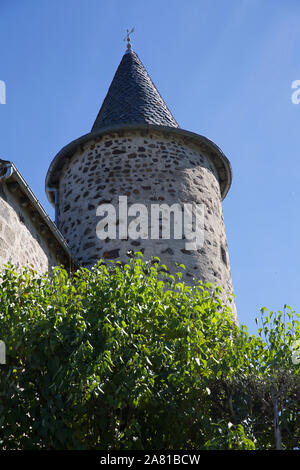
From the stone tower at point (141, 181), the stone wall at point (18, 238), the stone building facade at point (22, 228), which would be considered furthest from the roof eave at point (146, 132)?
the stone wall at point (18, 238)

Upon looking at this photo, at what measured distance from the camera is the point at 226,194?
14.3 m

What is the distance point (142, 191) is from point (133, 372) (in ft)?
20.6

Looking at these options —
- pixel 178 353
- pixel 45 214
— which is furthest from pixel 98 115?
pixel 178 353

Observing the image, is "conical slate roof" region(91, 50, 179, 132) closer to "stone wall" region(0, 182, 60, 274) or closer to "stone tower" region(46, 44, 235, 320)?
"stone tower" region(46, 44, 235, 320)

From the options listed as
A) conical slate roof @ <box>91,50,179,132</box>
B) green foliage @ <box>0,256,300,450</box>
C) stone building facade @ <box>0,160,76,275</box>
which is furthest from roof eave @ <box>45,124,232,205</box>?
green foliage @ <box>0,256,300,450</box>

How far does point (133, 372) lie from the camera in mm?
5848

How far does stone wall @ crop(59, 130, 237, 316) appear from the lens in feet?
36.5

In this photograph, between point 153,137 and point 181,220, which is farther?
point 153,137

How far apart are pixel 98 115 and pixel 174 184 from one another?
3255 mm

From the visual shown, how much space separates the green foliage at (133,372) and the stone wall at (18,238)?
170cm

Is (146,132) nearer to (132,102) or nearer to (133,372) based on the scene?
(132,102)

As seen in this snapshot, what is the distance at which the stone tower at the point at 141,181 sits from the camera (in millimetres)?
11180

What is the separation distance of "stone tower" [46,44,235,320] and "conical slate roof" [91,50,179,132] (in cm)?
3

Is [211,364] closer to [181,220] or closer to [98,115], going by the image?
[181,220]
